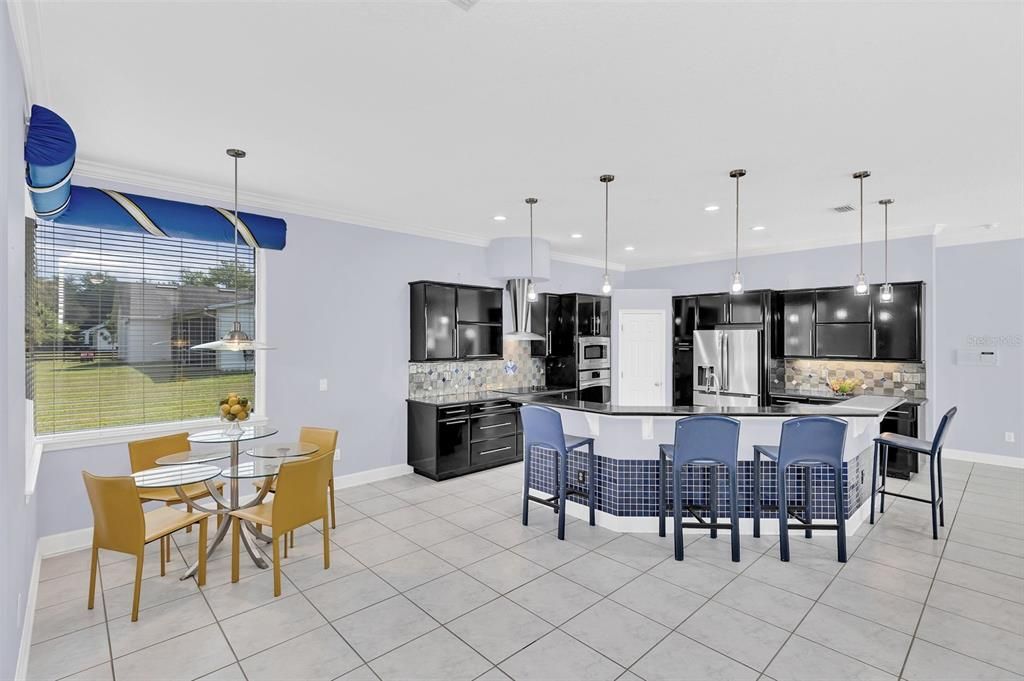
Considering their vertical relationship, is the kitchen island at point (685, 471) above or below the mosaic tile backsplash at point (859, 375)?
below

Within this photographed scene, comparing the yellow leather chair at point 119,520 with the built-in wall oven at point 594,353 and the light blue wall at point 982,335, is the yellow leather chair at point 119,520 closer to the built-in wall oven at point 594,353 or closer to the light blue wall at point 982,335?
the built-in wall oven at point 594,353

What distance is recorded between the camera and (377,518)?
14.9 feet

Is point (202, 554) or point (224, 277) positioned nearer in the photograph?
point (202, 554)

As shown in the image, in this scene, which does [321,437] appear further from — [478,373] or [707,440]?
[707,440]

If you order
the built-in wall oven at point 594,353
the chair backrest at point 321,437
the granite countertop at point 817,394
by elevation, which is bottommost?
the chair backrest at point 321,437

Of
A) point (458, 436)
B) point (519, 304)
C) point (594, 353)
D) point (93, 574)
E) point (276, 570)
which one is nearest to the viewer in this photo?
point (93, 574)

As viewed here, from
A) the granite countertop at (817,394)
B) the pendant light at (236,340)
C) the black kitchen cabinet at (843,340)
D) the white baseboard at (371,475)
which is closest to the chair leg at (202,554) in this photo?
the pendant light at (236,340)

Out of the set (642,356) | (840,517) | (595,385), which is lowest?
(840,517)

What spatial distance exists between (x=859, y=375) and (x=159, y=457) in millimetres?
7712

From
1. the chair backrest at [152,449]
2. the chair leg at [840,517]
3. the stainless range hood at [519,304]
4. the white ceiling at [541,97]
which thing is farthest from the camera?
the stainless range hood at [519,304]

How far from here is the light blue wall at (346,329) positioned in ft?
16.4

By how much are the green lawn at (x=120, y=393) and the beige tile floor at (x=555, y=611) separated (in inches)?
39.8

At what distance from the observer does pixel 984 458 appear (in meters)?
6.42

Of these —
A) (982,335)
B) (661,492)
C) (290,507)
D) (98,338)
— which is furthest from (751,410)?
(98,338)
